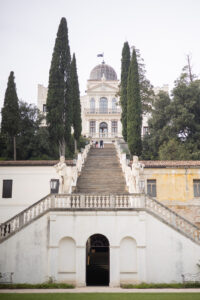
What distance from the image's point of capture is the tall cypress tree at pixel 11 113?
31.6 m

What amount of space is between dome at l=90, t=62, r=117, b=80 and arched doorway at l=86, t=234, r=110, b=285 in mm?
45639

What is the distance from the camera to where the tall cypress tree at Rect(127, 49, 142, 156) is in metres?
31.2

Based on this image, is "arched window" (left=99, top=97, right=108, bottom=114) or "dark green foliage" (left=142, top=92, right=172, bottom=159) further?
"arched window" (left=99, top=97, right=108, bottom=114)

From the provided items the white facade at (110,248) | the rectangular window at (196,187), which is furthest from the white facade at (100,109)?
the white facade at (110,248)

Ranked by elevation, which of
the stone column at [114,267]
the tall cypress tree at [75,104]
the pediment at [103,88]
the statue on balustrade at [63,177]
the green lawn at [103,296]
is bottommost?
the green lawn at [103,296]

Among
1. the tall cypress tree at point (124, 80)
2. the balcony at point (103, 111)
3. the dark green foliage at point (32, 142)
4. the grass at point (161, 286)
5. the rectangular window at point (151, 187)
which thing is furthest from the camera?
the balcony at point (103, 111)

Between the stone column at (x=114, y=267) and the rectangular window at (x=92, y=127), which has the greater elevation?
the rectangular window at (x=92, y=127)

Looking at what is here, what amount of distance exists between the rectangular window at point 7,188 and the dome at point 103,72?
45993 mm

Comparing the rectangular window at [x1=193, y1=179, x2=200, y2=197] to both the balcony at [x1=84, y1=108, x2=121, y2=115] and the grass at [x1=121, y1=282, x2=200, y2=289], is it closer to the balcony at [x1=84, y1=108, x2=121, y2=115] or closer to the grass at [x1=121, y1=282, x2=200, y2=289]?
the grass at [x1=121, y1=282, x2=200, y2=289]

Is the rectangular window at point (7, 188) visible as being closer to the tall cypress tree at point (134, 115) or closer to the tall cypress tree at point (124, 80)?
the tall cypress tree at point (134, 115)

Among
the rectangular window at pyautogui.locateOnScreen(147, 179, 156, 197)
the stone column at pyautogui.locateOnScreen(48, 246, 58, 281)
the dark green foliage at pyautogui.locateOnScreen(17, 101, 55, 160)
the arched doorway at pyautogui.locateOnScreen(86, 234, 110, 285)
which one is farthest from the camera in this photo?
the dark green foliage at pyautogui.locateOnScreen(17, 101, 55, 160)

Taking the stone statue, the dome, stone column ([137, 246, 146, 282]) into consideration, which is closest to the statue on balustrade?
the stone statue

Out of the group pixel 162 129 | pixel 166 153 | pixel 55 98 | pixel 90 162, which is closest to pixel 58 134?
pixel 55 98

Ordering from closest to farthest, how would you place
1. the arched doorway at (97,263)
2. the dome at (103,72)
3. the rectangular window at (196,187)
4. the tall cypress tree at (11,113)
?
the arched doorway at (97,263) < the rectangular window at (196,187) < the tall cypress tree at (11,113) < the dome at (103,72)
